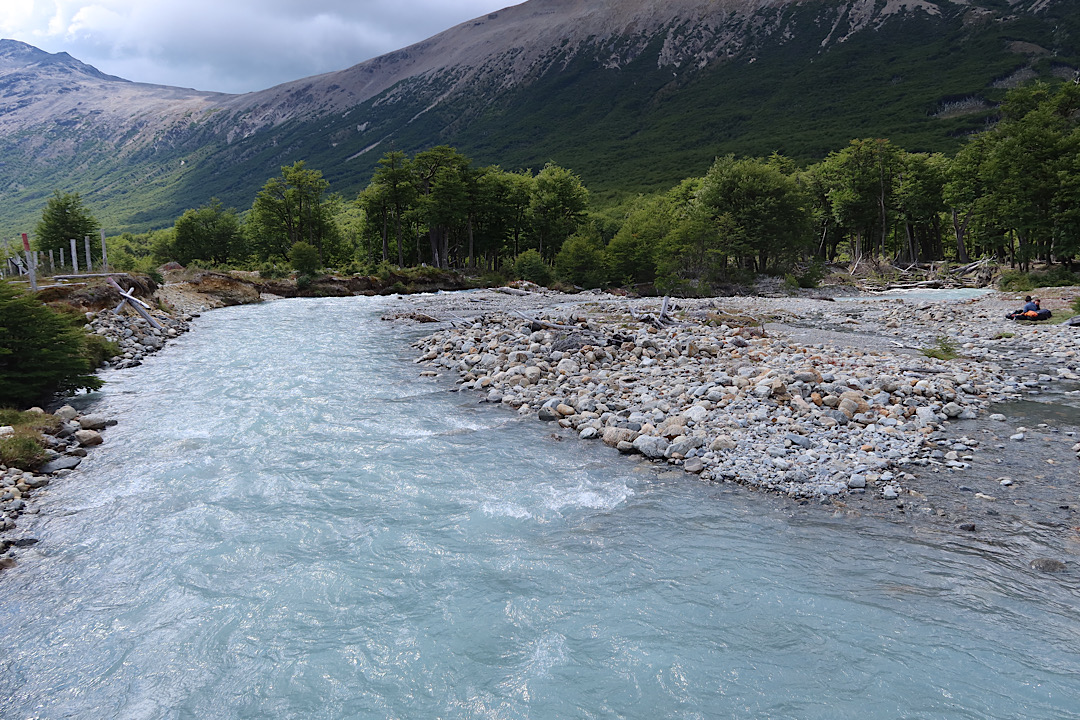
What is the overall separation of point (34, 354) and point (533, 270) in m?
45.3

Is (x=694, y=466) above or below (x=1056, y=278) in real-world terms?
below

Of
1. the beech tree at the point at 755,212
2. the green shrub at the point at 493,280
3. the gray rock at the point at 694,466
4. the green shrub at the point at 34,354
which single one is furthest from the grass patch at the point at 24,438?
the green shrub at the point at 493,280

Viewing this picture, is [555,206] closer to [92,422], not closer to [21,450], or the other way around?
[92,422]

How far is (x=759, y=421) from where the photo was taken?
1055 cm

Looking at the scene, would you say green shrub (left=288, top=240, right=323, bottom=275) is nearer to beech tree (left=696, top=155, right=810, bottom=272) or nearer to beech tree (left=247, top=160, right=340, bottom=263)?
beech tree (left=247, top=160, right=340, bottom=263)

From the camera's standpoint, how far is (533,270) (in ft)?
182

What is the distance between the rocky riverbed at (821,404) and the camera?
8016 mm

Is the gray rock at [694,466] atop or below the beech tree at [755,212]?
below

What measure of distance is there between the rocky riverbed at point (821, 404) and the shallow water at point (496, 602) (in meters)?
0.90

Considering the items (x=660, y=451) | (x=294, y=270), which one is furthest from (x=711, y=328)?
(x=294, y=270)

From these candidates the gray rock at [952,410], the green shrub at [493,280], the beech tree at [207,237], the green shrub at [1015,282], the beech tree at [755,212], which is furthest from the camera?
the beech tree at [207,237]

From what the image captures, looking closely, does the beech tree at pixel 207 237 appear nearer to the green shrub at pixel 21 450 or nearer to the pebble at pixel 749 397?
Answer: the pebble at pixel 749 397

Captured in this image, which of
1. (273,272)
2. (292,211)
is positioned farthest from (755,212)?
(292,211)

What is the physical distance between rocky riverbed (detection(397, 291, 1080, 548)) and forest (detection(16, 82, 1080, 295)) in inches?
910
